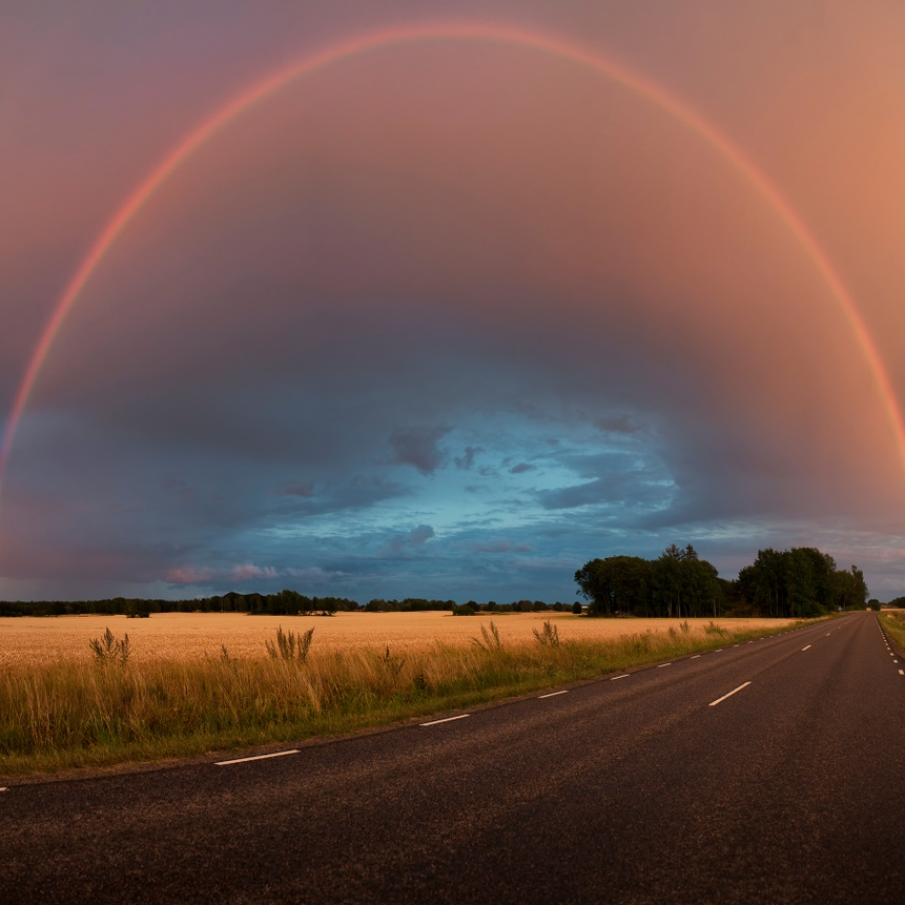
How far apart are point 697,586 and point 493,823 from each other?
150068mm

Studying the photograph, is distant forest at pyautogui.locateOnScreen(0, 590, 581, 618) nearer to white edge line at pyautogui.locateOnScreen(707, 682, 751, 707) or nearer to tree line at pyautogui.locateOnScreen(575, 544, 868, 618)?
tree line at pyautogui.locateOnScreen(575, 544, 868, 618)

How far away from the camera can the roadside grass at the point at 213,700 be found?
9836 mm

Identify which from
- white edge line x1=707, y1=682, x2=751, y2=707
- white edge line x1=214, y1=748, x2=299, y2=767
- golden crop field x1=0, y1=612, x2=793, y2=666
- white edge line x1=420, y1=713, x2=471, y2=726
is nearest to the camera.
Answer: white edge line x1=214, y1=748, x2=299, y2=767

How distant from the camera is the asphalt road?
462 centimetres

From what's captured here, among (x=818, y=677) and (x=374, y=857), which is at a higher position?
(x=374, y=857)

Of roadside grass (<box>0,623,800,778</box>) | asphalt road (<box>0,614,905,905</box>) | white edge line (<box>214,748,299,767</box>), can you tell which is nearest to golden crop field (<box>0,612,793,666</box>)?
roadside grass (<box>0,623,800,778</box>)

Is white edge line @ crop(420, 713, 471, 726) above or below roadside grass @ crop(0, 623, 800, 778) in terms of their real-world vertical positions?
below

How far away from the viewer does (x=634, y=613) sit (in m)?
152

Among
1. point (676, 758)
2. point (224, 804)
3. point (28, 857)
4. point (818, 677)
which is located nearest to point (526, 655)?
point (818, 677)

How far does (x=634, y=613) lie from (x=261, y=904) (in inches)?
6233

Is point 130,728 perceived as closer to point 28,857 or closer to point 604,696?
point 28,857

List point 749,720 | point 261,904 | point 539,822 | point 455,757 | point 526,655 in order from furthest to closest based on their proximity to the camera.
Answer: point 526,655
point 749,720
point 455,757
point 539,822
point 261,904

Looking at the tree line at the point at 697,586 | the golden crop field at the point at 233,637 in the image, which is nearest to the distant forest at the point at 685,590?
the tree line at the point at 697,586

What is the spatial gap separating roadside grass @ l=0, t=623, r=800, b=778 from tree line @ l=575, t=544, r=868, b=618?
13472cm
